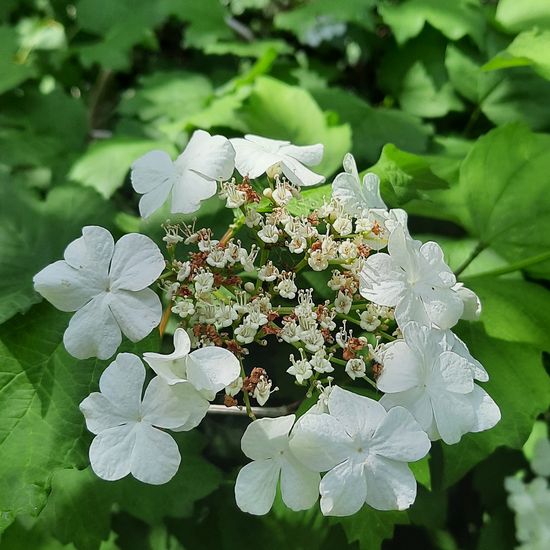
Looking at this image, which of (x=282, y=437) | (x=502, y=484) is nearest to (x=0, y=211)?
(x=282, y=437)

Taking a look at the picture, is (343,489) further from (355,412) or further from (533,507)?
(533,507)

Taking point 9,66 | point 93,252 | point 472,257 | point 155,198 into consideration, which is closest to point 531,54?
point 472,257

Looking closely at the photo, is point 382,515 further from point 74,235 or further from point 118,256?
point 74,235

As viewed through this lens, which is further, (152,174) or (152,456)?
(152,174)

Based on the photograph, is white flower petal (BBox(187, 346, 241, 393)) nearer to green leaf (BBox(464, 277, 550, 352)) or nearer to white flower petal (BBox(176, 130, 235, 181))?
white flower petal (BBox(176, 130, 235, 181))

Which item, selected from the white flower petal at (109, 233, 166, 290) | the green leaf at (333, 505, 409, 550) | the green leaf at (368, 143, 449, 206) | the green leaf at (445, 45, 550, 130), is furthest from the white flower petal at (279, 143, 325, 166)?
the green leaf at (445, 45, 550, 130)
